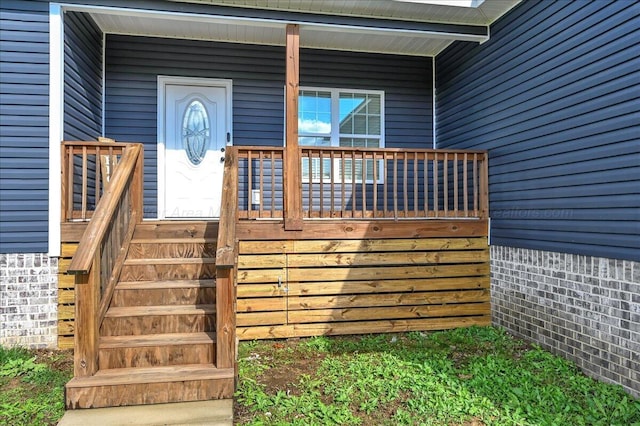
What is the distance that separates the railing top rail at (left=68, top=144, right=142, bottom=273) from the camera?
2.69m

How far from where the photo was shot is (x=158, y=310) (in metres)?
3.22

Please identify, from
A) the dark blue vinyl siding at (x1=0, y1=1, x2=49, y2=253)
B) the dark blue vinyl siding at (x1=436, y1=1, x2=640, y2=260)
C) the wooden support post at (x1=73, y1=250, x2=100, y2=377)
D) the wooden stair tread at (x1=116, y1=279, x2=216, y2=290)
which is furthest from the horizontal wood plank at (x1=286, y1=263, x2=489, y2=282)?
the dark blue vinyl siding at (x1=0, y1=1, x2=49, y2=253)

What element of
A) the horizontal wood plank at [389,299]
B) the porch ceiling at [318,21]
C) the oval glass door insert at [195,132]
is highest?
the porch ceiling at [318,21]

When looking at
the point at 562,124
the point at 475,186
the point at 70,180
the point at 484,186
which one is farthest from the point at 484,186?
the point at 70,180

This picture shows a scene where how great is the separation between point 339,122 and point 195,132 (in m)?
2.11

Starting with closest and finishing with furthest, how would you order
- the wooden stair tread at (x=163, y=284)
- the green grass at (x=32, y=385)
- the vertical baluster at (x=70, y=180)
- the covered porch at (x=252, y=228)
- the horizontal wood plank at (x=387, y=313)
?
the green grass at (x=32, y=385), the covered porch at (x=252, y=228), the wooden stair tread at (x=163, y=284), the vertical baluster at (x=70, y=180), the horizontal wood plank at (x=387, y=313)

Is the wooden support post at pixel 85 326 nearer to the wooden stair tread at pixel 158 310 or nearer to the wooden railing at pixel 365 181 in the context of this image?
the wooden stair tread at pixel 158 310

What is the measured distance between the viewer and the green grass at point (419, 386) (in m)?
2.79

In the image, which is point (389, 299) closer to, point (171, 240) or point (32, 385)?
point (171, 240)

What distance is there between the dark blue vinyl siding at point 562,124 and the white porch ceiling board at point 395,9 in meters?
0.20

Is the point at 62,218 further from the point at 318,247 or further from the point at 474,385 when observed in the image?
the point at 474,385

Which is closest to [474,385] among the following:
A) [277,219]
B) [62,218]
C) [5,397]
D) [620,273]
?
[620,273]

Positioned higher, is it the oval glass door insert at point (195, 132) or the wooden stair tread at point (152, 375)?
the oval glass door insert at point (195, 132)

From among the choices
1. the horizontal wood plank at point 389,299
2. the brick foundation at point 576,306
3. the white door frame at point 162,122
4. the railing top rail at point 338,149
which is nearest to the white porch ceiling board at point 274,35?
the white door frame at point 162,122
